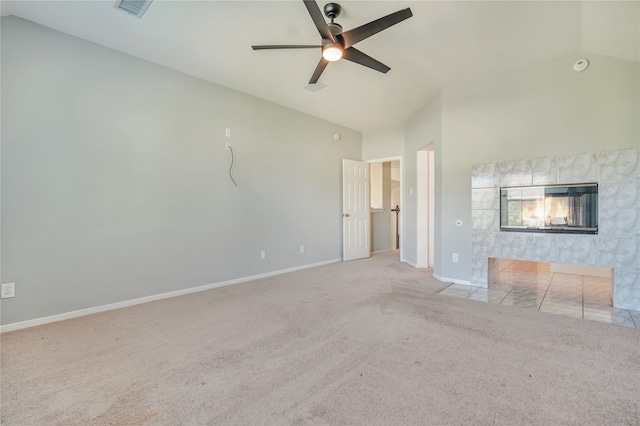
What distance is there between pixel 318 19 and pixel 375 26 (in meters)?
0.45

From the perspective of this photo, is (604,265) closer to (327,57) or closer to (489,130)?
(489,130)

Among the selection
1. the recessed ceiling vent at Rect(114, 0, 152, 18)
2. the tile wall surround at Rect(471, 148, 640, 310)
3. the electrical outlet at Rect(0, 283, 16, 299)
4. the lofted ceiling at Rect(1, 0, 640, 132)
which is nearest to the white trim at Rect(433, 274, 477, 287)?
the tile wall surround at Rect(471, 148, 640, 310)

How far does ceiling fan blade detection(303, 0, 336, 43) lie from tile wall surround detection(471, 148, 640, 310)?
265cm

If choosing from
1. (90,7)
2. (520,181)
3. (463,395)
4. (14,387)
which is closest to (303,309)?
(463,395)

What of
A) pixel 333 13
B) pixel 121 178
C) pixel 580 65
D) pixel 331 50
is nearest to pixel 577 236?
pixel 580 65

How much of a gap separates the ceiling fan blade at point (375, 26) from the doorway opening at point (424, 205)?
303cm

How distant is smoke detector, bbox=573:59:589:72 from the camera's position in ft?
9.66

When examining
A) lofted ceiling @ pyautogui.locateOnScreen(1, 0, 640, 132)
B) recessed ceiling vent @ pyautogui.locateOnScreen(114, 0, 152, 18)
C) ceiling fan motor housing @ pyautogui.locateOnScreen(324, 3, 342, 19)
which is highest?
recessed ceiling vent @ pyautogui.locateOnScreen(114, 0, 152, 18)

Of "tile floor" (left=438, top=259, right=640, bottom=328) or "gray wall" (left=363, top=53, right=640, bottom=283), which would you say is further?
"gray wall" (left=363, top=53, right=640, bottom=283)

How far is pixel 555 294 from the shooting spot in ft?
11.0

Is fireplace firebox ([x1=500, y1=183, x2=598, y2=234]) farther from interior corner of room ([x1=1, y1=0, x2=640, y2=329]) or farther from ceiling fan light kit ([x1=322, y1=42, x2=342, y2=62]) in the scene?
ceiling fan light kit ([x1=322, y1=42, x2=342, y2=62])

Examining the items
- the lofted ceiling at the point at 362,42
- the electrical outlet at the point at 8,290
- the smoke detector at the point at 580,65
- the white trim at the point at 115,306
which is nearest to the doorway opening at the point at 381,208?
the white trim at the point at 115,306

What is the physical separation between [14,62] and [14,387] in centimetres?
272

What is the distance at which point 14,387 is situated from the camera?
1.66 m
